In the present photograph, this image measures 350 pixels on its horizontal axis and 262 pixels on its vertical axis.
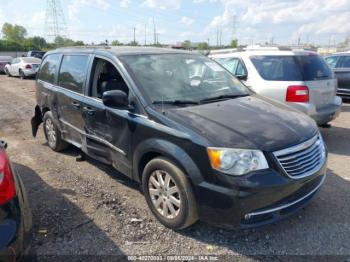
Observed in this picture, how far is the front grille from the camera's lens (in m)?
2.87

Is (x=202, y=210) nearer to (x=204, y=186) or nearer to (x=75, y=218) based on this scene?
(x=204, y=186)

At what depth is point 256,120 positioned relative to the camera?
A: 3.22m

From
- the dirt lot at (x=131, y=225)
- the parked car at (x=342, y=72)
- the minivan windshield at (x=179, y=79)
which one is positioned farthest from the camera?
the parked car at (x=342, y=72)

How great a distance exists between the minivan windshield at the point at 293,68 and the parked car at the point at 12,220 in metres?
4.79

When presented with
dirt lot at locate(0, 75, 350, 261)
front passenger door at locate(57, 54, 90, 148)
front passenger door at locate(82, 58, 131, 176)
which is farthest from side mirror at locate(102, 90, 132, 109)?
dirt lot at locate(0, 75, 350, 261)

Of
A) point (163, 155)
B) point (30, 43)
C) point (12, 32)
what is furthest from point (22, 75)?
point (12, 32)

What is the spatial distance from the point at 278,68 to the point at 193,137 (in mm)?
3596

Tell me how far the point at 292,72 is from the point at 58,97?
13.2 feet

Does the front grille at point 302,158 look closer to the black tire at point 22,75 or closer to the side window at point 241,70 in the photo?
the side window at point 241,70

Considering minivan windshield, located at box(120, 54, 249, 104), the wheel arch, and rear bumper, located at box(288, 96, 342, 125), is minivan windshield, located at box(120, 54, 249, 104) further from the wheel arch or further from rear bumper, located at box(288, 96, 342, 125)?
rear bumper, located at box(288, 96, 342, 125)

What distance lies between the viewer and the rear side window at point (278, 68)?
18.5 feet

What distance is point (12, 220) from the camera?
2.10 m

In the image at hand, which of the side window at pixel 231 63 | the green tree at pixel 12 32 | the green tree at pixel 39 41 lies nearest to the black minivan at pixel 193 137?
the side window at pixel 231 63

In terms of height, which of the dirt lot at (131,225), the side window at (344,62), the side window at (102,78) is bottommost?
the dirt lot at (131,225)
